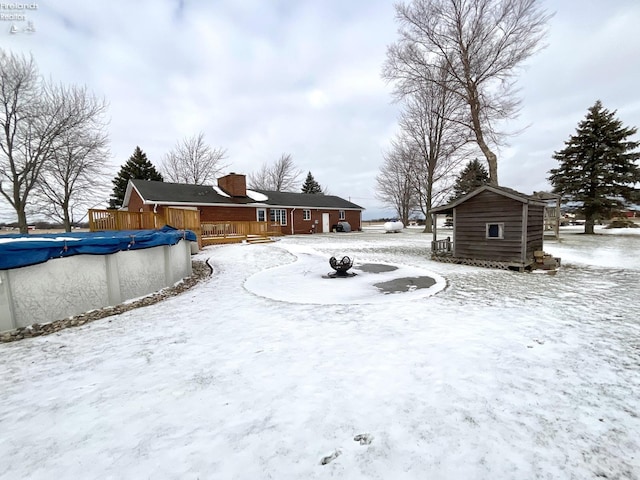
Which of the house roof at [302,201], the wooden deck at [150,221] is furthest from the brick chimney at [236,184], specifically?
the wooden deck at [150,221]

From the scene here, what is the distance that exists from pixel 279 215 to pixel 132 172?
67.0 ft

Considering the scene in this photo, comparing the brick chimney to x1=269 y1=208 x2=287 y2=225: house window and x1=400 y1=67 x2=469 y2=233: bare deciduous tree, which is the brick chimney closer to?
x1=269 y1=208 x2=287 y2=225: house window

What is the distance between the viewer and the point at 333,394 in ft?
8.83

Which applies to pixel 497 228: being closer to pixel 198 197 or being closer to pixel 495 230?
pixel 495 230

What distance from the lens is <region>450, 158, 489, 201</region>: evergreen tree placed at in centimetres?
3147

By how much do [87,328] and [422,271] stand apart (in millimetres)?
8325

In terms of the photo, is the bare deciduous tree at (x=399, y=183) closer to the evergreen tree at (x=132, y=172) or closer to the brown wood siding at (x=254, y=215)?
the brown wood siding at (x=254, y=215)

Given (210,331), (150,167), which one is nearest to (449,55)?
(210,331)

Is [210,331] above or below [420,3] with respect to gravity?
below

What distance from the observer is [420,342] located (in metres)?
3.76

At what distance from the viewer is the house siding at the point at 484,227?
30.2ft

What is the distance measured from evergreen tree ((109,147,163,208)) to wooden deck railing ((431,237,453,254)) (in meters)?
33.5

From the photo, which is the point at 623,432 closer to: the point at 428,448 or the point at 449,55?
the point at 428,448

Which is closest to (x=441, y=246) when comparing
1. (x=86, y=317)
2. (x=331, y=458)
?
(x=331, y=458)
